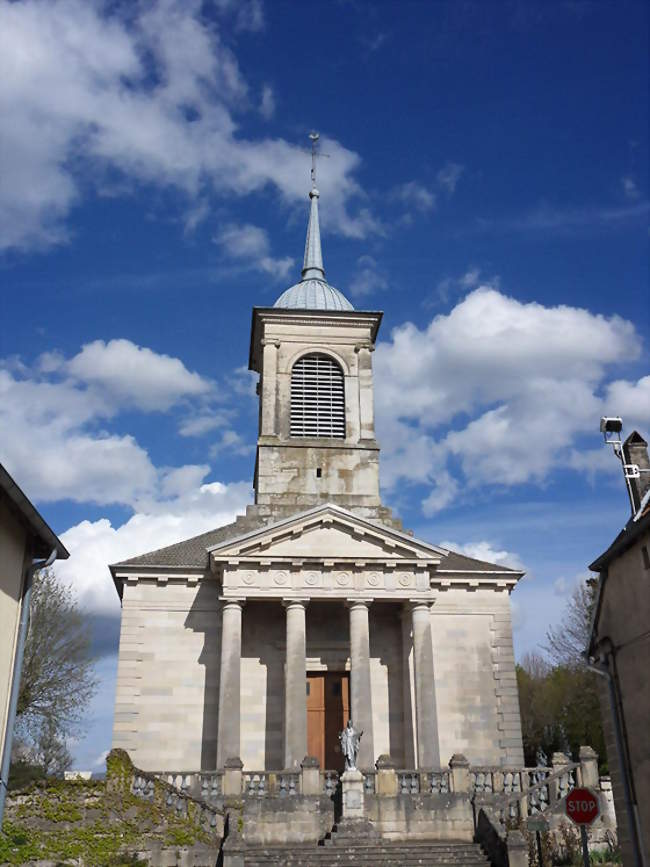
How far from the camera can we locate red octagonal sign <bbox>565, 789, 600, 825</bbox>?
12445 mm

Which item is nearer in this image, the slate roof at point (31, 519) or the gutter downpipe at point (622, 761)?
the slate roof at point (31, 519)

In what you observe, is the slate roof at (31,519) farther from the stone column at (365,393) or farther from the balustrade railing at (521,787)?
the stone column at (365,393)

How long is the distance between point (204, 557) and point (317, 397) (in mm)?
7659

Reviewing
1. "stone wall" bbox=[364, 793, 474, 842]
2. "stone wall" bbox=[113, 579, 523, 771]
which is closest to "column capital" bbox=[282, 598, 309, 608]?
"stone wall" bbox=[113, 579, 523, 771]

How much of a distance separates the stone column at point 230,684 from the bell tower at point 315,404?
5207 mm

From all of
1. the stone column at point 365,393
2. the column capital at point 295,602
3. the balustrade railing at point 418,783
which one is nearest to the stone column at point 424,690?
the balustrade railing at point 418,783

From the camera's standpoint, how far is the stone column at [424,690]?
22469 millimetres

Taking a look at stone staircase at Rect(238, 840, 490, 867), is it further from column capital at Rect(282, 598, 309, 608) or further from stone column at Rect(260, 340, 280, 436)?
stone column at Rect(260, 340, 280, 436)

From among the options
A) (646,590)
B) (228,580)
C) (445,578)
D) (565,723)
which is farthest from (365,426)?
(565,723)

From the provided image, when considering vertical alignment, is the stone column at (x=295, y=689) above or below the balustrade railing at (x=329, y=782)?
above

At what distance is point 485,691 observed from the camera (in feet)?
84.0

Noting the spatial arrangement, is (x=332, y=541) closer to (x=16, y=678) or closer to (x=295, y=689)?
(x=295, y=689)

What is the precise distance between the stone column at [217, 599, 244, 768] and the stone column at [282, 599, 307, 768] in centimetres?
134

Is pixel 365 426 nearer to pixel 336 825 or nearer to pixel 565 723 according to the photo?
pixel 336 825
